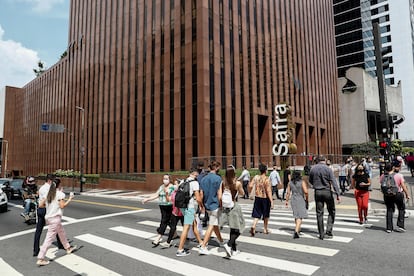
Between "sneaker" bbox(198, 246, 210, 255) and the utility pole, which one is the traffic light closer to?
the utility pole

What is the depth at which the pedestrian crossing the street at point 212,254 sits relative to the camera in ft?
16.8

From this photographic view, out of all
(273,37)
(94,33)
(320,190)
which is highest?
(94,33)

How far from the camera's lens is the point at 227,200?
6.11 m

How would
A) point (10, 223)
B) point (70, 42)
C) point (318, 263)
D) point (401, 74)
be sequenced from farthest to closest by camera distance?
point (401, 74)
point (70, 42)
point (10, 223)
point (318, 263)

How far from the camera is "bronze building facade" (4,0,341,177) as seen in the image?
87.0ft

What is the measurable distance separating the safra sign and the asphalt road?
588 inches

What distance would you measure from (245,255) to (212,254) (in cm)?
74

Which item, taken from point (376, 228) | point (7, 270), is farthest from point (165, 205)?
point (376, 228)

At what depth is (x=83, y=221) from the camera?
10.8m

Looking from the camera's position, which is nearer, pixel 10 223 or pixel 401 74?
pixel 10 223

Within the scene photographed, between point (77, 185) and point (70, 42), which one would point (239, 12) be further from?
point (70, 42)

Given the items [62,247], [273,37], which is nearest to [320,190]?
[62,247]

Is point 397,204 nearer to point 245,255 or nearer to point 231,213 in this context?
point 245,255

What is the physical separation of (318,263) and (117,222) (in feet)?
25.1
